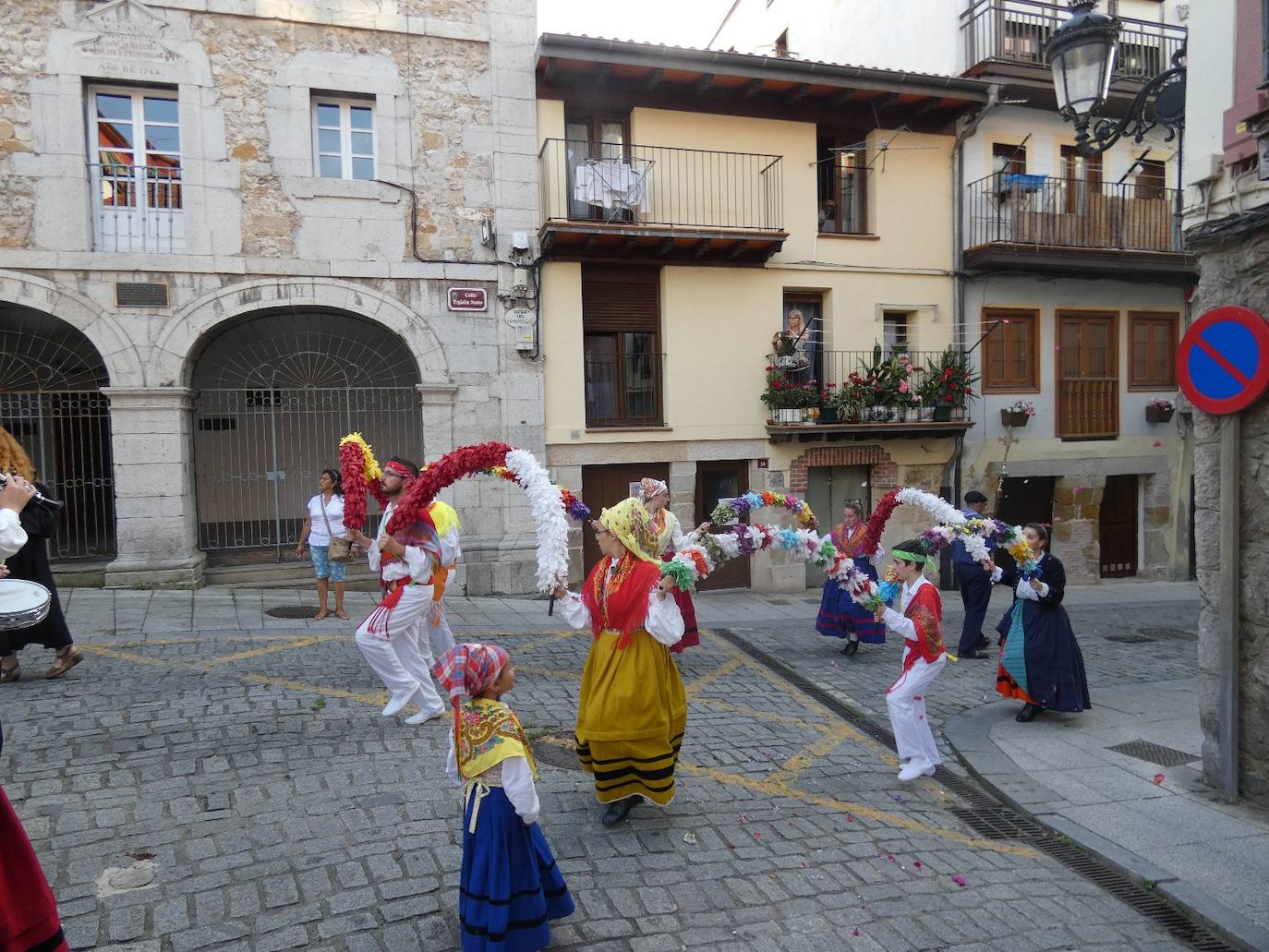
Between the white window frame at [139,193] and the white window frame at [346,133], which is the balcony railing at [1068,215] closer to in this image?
the white window frame at [346,133]

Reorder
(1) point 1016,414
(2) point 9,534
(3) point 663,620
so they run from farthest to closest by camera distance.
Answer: (1) point 1016,414, (3) point 663,620, (2) point 9,534

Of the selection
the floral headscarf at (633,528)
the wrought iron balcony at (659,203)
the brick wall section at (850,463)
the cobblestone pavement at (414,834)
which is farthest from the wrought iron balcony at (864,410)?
the floral headscarf at (633,528)

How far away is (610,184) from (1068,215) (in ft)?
27.5

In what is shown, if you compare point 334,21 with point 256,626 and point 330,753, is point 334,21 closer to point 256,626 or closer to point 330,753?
point 256,626

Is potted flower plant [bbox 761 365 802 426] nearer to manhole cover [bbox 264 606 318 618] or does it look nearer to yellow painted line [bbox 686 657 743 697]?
yellow painted line [bbox 686 657 743 697]

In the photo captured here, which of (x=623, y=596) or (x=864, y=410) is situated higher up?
(x=864, y=410)

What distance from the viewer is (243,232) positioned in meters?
11.3

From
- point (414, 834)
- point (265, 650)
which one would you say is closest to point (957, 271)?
point (265, 650)

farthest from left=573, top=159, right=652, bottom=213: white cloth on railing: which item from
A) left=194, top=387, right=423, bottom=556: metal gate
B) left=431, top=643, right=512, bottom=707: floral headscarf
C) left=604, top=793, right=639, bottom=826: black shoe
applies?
left=431, top=643, right=512, bottom=707: floral headscarf

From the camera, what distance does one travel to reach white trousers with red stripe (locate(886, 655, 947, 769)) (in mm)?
5738

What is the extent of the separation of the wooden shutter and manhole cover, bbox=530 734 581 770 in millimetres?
8054

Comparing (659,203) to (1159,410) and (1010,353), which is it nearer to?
(1010,353)

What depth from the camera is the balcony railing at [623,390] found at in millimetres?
13234

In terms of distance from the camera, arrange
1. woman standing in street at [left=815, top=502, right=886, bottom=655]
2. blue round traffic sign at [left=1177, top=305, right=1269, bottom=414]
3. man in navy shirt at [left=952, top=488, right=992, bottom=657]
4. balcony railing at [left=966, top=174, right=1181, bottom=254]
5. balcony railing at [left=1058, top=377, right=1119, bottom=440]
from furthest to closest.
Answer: balcony railing at [left=1058, top=377, right=1119, bottom=440]
balcony railing at [left=966, top=174, right=1181, bottom=254]
man in navy shirt at [left=952, top=488, right=992, bottom=657]
woman standing in street at [left=815, top=502, right=886, bottom=655]
blue round traffic sign at [left=1177, top=305, right=1269, bottom=414]
